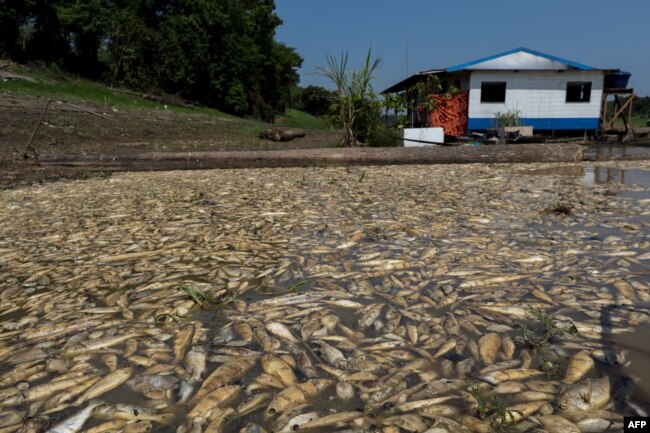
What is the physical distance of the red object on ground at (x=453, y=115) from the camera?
2175 cm

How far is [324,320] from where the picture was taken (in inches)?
99.5

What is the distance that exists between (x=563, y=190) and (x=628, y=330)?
4.60 meters

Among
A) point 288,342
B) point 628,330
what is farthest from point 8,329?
point 628,330

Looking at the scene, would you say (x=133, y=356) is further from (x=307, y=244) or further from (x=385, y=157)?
(x=385, y=157)

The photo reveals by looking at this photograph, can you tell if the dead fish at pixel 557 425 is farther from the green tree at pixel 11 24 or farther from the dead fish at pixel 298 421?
the green tree at pixel 11 24

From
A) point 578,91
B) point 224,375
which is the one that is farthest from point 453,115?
point 224,375

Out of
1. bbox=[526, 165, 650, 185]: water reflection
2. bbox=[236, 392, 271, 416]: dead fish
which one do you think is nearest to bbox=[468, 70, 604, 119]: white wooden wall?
bbox=[526, 165, 650, 185]: water reflection

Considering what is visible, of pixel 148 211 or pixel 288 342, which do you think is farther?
pixel 148 211

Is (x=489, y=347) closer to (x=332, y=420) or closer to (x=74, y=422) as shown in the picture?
(x=332, y=420)

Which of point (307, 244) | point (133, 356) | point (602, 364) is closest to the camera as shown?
point (602, 364)

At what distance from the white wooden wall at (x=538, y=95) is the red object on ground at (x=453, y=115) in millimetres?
482

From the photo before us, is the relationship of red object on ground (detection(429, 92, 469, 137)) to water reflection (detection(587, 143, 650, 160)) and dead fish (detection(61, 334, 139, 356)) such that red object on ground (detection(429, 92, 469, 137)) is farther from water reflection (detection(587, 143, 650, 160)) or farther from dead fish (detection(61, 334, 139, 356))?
dead fish (detection(61, 334, 139, 356))

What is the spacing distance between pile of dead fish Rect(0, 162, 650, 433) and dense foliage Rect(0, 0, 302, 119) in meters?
29.9

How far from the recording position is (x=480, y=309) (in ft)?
8.54
